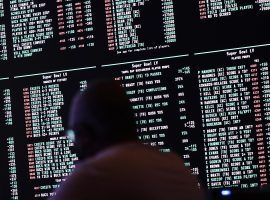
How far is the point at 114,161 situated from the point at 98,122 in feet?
0.41

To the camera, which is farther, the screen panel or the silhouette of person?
the screen panel

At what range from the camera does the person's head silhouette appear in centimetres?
131

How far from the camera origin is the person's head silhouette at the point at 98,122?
131cm

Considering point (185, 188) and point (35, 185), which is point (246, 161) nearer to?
point (35, 185)

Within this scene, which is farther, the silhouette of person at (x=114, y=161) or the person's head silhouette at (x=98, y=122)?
the person's head silhouette at (x=98, y=122)

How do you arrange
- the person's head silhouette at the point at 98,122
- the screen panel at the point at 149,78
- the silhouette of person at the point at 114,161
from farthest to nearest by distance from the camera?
the screen panel at the point at 149,78, the person's head silhouette at the point at 98,122, the silhouette of person at the point at 114,161

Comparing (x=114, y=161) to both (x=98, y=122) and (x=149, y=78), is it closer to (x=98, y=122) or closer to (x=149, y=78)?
(x=98, y=122)

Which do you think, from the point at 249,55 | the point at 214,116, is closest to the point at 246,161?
the point at 214,116

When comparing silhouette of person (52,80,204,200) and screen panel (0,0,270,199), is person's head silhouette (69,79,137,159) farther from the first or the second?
screen panel (0,0,270,199)

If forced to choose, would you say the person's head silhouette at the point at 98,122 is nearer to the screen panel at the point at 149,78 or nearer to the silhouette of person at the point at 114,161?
the silhouette of person at the point at 114,161

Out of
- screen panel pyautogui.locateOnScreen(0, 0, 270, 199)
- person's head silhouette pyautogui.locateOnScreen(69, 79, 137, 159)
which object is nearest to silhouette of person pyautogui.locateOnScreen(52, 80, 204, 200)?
person's head silhouette pyautogui.locateOnScreen(69, 79, 137, 159)

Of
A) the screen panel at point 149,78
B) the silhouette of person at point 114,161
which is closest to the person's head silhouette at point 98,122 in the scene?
the silhouette of person at point 114,161

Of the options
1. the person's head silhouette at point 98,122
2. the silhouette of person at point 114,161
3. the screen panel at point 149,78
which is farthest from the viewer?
the screen panel at point 149,78

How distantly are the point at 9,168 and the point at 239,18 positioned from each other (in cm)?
141
